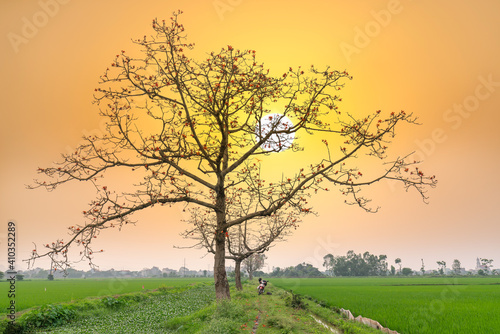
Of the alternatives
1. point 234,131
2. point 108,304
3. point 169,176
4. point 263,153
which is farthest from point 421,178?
point 108,304

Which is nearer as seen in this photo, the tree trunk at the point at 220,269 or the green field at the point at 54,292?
the tree trunk at the point at 220,269

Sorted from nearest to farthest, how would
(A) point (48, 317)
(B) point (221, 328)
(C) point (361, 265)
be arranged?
(B) point (221, 328) → (A) point (48, 317) → (C) point (361, 265)

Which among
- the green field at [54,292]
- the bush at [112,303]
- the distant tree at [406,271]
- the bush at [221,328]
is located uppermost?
the bush at [221,328]

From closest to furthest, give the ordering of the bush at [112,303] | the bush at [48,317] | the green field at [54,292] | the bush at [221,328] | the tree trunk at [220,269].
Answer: the bush at [221,328] < the tree trunk at [220,269] < the bush at [48,317] < the bush at [112,303] < the green field at [54,292]

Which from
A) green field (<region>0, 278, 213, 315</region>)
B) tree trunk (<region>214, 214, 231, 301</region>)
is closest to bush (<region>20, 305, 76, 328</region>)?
green field (<region>0, 278, 213, 315</region>)

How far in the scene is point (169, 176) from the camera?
13672 mm

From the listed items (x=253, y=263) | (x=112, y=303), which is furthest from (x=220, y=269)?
(x=253, y=263)

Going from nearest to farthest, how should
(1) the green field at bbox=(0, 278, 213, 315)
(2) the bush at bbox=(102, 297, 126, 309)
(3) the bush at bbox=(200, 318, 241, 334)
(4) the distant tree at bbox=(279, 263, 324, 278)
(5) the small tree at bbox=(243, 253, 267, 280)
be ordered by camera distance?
(3) the bush at bbox=(200, 318, 241, 334) < (2) the bush at bbox=(102, 297, 126, 309) < (1) the green field at bbox=(0, 278, 213, 315) < (5) the small tree at bbox=(243, 253, 267, 280) < (4) the distant tree at bbox=(279, 263, 324, 278)

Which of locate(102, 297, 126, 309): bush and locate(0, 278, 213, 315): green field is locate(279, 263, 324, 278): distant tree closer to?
locate(0, 278, 213, 315): green field

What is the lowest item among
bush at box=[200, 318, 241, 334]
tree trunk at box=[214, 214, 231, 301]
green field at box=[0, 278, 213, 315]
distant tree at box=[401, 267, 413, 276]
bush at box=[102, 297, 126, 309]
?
distant tree at box=[401, 267, 413, 276]

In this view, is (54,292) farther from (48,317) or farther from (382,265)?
(382,265)

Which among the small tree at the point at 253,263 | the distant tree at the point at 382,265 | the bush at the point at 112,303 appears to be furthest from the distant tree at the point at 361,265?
the bush at the point at 112,303

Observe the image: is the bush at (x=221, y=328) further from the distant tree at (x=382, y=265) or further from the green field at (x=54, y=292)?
the distant tree at (x=382, y=265)

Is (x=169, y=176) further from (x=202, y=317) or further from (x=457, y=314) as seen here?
(x=457, y=314)
